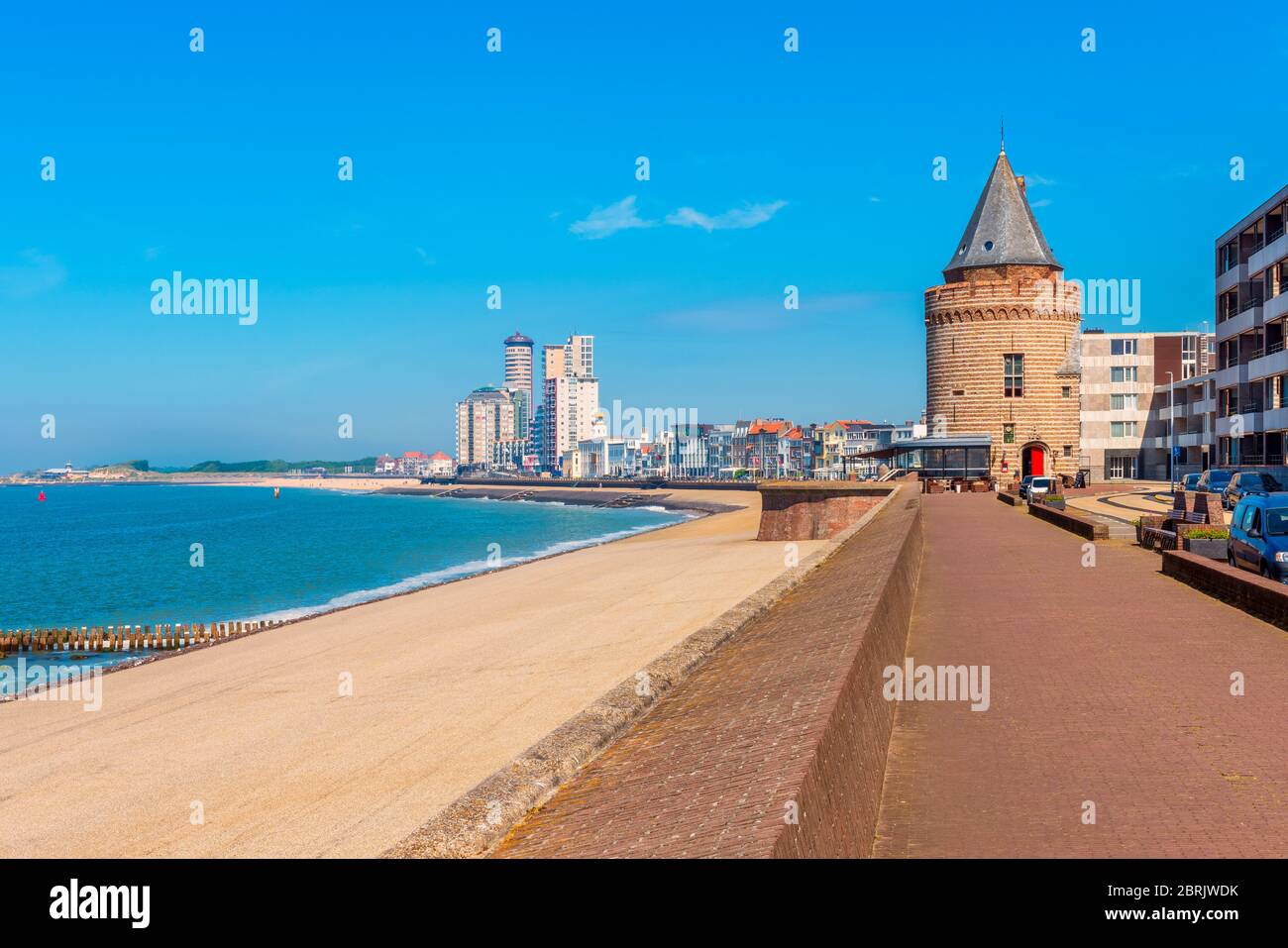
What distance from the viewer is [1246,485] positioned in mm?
40906

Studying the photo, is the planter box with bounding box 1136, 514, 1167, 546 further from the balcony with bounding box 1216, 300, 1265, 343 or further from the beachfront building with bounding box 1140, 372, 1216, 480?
the beachfront building with bounding box 1140, 372, 1216, 480

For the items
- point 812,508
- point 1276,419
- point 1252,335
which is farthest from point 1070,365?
point 812,508

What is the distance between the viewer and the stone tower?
70.2 meters

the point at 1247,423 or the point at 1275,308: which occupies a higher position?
the point at 1275,308

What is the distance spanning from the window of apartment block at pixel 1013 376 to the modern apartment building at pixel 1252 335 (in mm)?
→ 11535

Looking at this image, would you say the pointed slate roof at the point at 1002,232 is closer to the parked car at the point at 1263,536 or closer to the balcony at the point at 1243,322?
the balcony at the point at 1243,322

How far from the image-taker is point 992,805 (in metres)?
7.86

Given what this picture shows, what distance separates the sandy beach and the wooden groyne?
9.78 feet

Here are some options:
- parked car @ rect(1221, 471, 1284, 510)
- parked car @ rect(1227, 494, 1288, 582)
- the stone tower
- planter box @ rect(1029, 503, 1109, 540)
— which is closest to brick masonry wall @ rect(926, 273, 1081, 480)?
the stone tower

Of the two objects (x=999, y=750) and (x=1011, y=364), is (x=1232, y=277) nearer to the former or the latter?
(x=1011, y=364)

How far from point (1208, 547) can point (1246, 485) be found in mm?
19929
